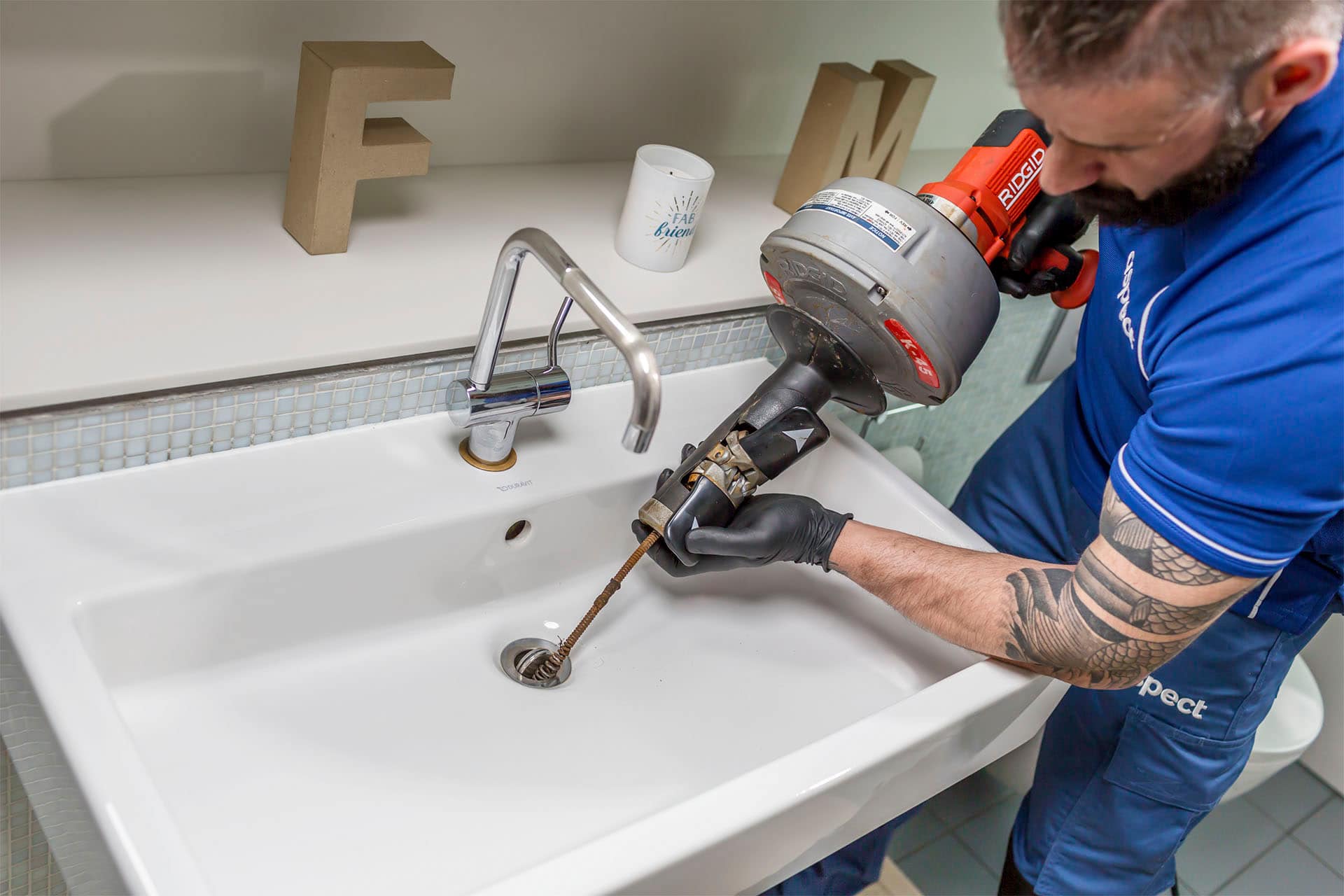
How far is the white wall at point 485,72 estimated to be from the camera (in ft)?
3.18

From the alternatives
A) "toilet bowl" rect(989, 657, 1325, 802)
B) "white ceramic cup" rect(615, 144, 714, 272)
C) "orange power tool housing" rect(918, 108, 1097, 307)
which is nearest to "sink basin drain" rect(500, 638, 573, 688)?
"white ceramic cup" rect(615, 144, 714, 272)

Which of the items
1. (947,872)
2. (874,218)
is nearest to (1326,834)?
(947,872)

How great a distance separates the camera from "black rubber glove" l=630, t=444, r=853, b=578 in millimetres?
974

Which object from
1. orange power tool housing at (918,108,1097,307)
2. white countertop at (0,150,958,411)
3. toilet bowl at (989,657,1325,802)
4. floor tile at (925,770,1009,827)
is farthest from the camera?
floor tile at (925,770,1009,827)

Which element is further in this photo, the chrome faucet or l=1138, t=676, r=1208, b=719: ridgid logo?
l=1138, t=676, r=1208, b=719: ridgid logo

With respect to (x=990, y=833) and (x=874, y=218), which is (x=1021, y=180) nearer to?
(x=874, y=218)

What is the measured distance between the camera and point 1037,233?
1.05 metres

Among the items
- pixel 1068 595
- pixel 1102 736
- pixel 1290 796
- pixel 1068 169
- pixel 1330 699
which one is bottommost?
pixel 1290 796

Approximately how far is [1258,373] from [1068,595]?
221mm

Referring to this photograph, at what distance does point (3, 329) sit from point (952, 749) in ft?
2.68

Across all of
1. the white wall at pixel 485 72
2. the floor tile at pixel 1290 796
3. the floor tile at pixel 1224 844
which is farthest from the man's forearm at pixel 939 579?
the floor tile at pixel 1290 796

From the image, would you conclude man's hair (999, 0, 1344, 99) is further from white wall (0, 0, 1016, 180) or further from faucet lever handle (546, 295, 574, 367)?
white wall (0, 0, 1016, 180)

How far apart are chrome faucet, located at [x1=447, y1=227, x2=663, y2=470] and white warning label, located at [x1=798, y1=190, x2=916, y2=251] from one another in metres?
0.22

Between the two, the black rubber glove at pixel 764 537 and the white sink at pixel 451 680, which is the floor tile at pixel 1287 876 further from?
the black rubber glove at pixel 764 537
